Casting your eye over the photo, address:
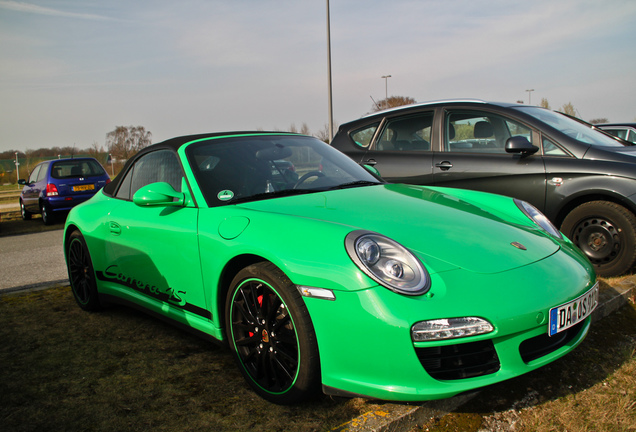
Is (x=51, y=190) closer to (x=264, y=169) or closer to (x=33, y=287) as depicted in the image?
(x=33, y=287)

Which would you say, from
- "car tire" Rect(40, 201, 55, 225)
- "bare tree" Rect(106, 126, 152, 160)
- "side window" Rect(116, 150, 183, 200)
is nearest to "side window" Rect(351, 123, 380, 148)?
"side window" Rect(116, 150, 183, 200)

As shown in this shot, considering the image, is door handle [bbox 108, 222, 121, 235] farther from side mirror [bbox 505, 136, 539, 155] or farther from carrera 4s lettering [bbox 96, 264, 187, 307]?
side mirror [bbox 505, 136, 539, 155]

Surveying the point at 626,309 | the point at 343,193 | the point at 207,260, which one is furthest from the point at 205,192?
the point at 626,309

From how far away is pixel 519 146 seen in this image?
454 centimetres

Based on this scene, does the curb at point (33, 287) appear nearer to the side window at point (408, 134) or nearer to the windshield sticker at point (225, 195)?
the windshield sticker at point (225, 195)

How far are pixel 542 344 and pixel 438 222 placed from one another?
2.52 ft

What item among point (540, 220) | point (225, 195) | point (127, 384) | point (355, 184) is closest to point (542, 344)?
point (540, 220)

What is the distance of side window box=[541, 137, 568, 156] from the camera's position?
4.59 m

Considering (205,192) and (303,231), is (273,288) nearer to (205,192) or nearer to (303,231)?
(303,231)

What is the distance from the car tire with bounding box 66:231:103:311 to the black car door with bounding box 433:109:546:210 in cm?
327

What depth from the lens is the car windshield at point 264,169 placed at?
3109 millimetres

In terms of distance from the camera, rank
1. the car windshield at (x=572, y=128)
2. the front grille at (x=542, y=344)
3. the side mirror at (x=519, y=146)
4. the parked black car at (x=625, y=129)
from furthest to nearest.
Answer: the parked black car at (x=625, y=129) < the car windshield at (x=572, y=128) < the side mirror at (x=519, y=146) < the front grille at (x=542, y=344)

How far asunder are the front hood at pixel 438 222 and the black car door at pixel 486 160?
1.43m

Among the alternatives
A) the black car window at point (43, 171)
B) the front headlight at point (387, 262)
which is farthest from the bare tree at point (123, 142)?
the front headlight at point (387, 262)
